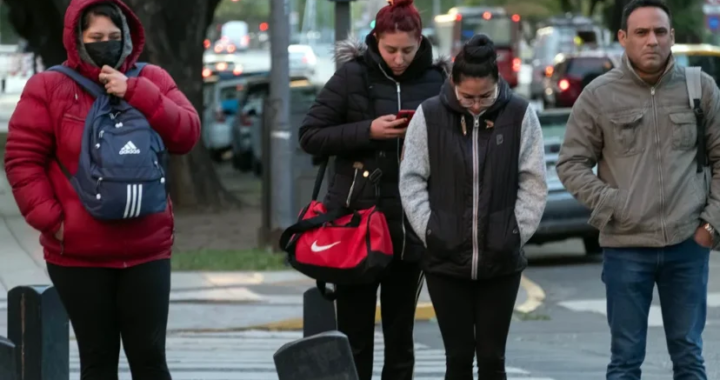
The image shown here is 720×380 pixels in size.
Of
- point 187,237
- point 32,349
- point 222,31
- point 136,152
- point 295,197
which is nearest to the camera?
point 136,152

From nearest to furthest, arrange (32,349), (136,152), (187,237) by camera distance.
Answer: (136,152) → (32,349) → (187,237)

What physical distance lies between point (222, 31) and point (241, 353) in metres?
99.2

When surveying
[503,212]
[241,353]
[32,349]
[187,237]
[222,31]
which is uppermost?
[503,212]

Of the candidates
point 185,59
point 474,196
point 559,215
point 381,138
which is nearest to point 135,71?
point 381,138

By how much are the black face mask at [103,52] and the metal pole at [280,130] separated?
8.84 meters

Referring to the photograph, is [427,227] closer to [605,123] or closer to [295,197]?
[605,123]

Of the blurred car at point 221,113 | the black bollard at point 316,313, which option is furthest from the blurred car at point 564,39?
the black bollard at point 316,313

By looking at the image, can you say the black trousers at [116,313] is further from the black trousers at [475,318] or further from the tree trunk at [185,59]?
the tree trunk at [185,59]

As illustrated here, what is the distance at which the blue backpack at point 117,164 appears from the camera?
501 cm

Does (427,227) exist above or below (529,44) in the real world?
above

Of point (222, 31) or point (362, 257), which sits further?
point (222, 31)

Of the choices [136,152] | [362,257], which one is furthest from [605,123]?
[136,152]

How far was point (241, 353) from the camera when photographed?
360 inches

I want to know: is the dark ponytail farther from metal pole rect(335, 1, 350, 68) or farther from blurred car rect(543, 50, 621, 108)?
blurred car rect(543, 50, 621, 108)
